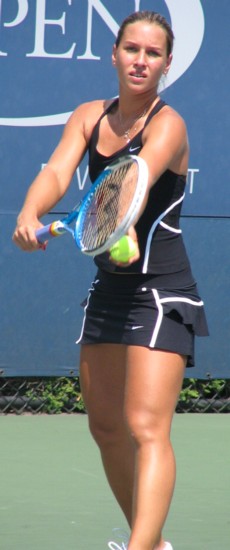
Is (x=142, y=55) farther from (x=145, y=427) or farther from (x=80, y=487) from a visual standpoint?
(x=80, y=487)

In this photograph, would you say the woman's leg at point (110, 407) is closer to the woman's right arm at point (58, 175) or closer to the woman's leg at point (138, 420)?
the woman's leg at point (138, 420)

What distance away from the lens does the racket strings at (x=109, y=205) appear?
9.99 feet

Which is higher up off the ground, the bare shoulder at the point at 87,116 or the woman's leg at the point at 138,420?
the bare shoulder at the point at 87,116

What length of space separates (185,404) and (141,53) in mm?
3351

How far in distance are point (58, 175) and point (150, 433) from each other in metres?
0.78

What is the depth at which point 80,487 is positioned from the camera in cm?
475

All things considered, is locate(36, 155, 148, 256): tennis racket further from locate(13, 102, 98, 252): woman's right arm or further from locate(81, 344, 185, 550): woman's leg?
locate(81, 344, 185, 550): woman's leg

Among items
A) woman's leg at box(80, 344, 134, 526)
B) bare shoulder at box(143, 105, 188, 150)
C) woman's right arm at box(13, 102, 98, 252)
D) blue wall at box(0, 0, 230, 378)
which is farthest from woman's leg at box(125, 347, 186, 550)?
blue wall at box(0, 0, 230, 378)

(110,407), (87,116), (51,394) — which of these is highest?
(87,116)

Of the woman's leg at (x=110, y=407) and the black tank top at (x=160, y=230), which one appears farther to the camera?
the woman's leg at (x=110, y=407)

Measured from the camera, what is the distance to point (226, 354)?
20.1 ft

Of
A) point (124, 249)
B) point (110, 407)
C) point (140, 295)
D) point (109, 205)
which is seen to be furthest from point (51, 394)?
point (124, 249)

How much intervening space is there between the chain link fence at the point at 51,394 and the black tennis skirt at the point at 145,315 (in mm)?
2683

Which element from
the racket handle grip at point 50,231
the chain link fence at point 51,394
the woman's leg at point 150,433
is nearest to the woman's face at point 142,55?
the racket handle grip at point 50,231
